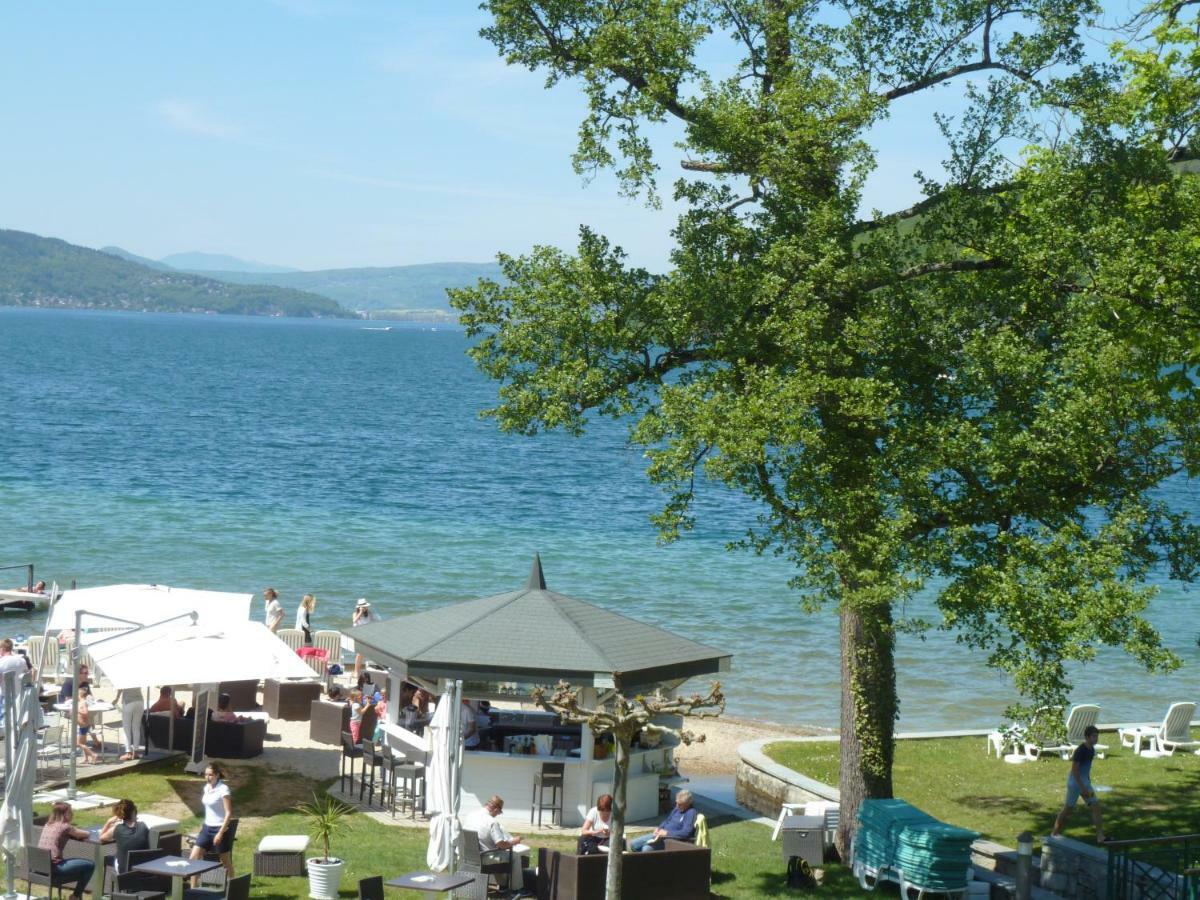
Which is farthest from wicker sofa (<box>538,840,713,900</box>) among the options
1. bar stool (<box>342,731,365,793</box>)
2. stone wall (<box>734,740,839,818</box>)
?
bar stool (<box>342,731,365,793</box>)

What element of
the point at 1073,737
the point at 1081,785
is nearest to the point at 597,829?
the point at 1081,785

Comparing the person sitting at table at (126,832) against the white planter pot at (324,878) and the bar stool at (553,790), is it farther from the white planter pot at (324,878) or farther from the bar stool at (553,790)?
the bar stool at (553,790)

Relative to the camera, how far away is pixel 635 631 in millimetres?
18844

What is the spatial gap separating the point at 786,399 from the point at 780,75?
4.27m

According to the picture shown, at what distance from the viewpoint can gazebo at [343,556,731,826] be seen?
57.4ft

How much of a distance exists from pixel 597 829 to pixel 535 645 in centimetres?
338

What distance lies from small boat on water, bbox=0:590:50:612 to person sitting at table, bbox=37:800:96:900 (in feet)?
66.8

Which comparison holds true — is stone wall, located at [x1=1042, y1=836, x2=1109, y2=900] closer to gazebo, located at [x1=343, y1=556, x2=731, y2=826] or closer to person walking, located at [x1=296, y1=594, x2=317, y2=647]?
gazebo, located at [x1=343, y1=556, x2=731, y2=826]

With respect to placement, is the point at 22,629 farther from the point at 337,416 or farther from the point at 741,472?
the point at 337,416

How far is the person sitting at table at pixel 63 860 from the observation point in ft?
42.4

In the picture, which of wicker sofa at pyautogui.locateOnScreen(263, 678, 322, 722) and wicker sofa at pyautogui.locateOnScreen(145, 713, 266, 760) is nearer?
wicker sofa at pyautogui.locateOnScreen(145, 713, 266, 760)

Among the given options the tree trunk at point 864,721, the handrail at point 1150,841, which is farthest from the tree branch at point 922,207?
the handrail at point 1150,841

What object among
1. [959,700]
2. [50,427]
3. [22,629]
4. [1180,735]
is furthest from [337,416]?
[1180,735]

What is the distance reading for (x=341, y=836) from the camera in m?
16.2
